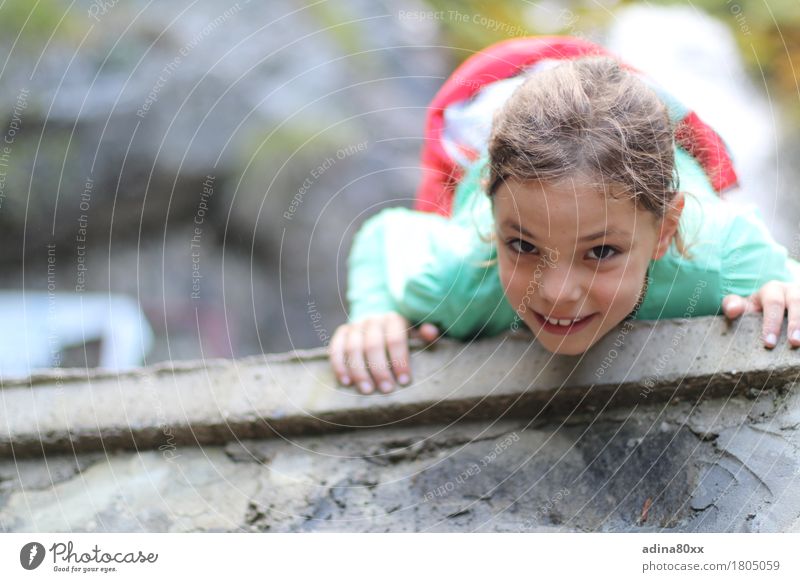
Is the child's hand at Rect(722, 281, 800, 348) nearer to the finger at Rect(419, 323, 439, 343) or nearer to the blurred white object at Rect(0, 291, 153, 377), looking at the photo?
the finger at Rect(419, 323, 439, 343)

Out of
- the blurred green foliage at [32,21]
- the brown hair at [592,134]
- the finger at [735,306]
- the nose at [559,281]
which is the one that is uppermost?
the blurred green foliage at [32,21]

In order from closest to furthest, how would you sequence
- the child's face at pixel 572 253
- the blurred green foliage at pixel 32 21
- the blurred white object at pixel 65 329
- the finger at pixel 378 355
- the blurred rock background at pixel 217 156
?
the child's face at pixel 572 253 < the finger at pixel 378 355 < the blurred white object at pixel 65 329 < the blurred green foliage at pixel 32 21 < the blurred rock background at pixel 217 156

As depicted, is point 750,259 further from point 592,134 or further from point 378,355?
point 378,355

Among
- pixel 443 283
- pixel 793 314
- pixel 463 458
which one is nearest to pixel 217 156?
pixel 443 283

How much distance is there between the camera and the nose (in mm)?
542

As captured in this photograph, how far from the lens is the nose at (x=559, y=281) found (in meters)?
0.54

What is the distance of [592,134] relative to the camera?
543 mm

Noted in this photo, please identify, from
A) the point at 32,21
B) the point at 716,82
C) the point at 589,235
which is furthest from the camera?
the point at 32,21

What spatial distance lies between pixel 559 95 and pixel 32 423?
47 centimetres

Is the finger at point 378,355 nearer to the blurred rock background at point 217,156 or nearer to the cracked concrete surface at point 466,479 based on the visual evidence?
the cracked concrete surface at point 466,479

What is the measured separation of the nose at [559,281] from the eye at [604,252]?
2 centimetres

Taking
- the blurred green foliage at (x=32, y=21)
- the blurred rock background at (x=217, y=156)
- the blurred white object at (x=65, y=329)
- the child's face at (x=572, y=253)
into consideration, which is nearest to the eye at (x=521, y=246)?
the child's face at (x=572, y=253)

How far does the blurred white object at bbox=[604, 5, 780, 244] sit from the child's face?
17cm

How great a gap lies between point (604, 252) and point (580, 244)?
0.03 m
